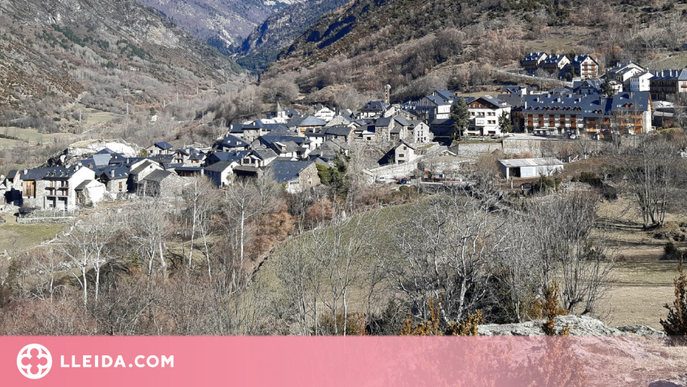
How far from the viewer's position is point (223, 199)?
116 ft

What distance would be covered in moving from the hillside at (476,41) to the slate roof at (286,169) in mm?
33437

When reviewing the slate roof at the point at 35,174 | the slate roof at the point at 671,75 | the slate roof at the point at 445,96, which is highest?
the slate roof at the point at 671,75

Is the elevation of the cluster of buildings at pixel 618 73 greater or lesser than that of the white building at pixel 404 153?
greater

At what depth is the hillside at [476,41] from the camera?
6944 centimetres

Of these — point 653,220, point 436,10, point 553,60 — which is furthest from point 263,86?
point 653,220

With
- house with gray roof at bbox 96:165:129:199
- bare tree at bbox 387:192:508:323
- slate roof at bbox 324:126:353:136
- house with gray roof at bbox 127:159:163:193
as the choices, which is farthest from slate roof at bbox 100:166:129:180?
bare tree at bbox 387:192:508:323

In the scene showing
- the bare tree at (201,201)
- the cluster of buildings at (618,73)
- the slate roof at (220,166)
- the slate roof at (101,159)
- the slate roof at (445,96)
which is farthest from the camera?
the slate roof at (445,96)

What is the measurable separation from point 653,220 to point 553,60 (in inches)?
1774

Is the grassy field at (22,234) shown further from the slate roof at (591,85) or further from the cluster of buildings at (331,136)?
the slate roof at (591,85)

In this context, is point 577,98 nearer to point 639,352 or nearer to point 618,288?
point 618,288

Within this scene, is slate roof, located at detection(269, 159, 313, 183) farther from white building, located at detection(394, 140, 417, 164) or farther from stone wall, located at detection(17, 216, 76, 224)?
stone wall, located at detection(17, 216, 76, 224)

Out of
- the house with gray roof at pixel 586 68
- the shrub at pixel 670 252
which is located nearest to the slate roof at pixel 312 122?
the house with gray roof at pixel 586 68

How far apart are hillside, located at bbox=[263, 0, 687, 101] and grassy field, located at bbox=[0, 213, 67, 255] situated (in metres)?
44.2

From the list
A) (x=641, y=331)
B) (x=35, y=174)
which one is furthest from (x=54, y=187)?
(x=641, y=331)
